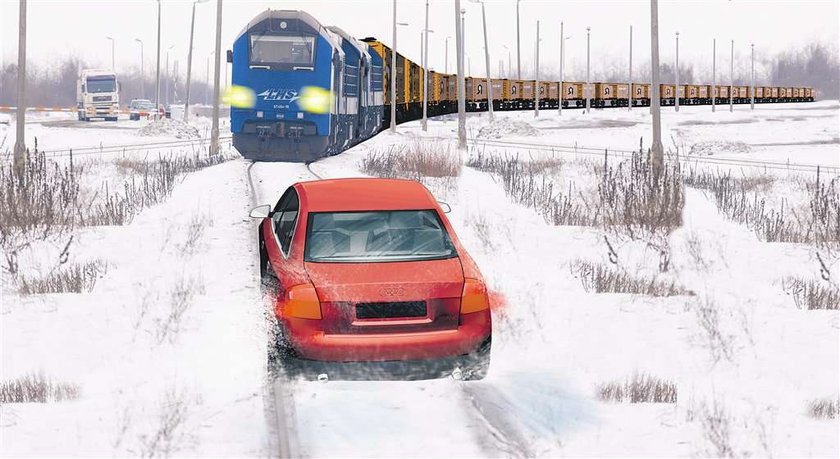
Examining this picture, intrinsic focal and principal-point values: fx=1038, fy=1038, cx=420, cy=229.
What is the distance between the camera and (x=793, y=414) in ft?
23.9

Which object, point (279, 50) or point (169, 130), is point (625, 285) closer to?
point (279, 50)

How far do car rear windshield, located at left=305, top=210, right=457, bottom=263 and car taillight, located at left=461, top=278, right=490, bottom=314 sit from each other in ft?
1.16

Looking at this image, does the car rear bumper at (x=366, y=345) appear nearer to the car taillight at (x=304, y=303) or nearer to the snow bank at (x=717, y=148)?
the car taillight at (x=304, y=303)

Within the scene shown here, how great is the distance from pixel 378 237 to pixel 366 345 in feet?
3.76

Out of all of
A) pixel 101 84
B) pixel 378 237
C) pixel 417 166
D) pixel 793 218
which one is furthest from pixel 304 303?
pixel 101 84

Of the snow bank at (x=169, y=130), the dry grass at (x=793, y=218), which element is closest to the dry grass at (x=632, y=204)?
the dry grass at (x=793, y=218)

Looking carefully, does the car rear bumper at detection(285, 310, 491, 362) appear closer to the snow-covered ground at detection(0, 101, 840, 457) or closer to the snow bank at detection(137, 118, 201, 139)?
the snow-covered ground at detection(0, 101, 840, 457)

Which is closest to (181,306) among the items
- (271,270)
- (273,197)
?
(271,270)

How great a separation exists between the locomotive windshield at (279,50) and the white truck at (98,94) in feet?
140

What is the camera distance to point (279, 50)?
2444 cm

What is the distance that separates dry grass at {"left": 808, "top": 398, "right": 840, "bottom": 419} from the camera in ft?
23.8

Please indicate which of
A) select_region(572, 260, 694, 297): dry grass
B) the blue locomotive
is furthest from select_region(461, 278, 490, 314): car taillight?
the blue locomotive

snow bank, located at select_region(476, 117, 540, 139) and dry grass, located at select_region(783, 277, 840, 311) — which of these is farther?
snow bank, located at select_region(476, 117, 540, 139)

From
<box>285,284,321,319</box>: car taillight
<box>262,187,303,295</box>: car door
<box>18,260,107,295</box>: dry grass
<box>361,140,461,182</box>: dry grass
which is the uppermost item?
<box>361,140,461,182</box>: dry grass
